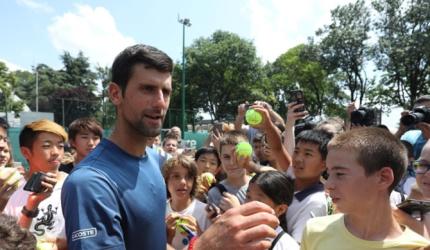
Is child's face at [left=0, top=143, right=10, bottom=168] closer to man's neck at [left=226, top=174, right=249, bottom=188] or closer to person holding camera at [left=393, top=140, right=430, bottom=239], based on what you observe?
man's neck at [left=226, top=174, right=249, bottom=188]

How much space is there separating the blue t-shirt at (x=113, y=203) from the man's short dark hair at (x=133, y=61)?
0.35 metres

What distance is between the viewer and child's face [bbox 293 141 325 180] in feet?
11.7

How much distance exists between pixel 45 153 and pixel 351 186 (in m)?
2.35

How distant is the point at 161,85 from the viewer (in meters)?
2.21

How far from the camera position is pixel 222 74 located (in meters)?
49.7

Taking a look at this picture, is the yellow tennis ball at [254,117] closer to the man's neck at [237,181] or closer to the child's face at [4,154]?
the man's neck at [237,181]

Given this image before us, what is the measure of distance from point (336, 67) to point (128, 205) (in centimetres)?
3182

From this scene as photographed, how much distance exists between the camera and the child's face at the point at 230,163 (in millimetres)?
4264

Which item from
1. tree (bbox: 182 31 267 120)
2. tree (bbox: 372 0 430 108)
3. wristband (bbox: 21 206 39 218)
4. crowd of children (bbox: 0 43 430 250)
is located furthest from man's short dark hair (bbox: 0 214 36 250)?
tree (bbox: 182 31 267 120)

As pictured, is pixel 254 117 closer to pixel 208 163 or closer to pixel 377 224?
pixel 208 163

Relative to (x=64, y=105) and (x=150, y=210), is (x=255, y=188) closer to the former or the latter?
(x=150, y=210)

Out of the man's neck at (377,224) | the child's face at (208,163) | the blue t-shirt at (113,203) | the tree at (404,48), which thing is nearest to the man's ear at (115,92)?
the blue t-shirt at (113,203)

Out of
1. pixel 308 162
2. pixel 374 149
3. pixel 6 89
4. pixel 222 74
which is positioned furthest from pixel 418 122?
pixel 6 89

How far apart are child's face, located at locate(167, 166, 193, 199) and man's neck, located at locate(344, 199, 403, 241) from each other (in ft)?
6.69
